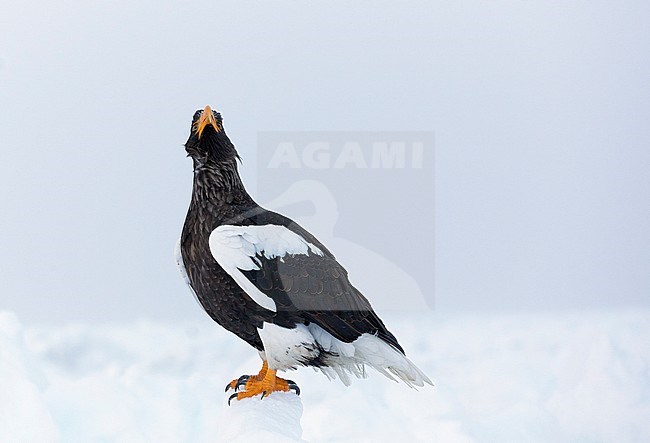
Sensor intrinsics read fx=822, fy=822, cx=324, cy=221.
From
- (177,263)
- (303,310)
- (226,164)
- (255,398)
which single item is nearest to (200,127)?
(226,164)

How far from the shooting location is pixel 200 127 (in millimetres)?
2393

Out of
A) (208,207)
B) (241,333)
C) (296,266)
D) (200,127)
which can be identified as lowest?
(241,333)

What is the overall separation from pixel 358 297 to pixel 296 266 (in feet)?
0.76

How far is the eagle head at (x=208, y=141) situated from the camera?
7.89 feet

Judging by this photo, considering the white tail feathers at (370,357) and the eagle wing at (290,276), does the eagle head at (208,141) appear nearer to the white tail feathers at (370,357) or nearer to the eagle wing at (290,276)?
the eagle wing at (290,276)

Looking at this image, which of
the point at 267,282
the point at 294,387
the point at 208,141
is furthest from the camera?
the point at 294,387

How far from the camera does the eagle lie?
2.33 meters

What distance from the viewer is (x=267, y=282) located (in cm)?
232

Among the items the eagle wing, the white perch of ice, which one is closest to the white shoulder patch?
the eagle wing

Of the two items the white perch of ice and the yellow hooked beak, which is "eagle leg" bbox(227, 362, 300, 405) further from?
the yellow hooked beak

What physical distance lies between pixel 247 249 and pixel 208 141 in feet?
1.16

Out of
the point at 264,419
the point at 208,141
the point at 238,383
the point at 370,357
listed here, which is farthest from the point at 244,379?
the point at 208,141

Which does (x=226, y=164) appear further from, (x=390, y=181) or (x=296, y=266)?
(x=390, y=181)

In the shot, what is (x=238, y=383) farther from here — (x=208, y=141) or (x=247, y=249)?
(x=208, y=141)
